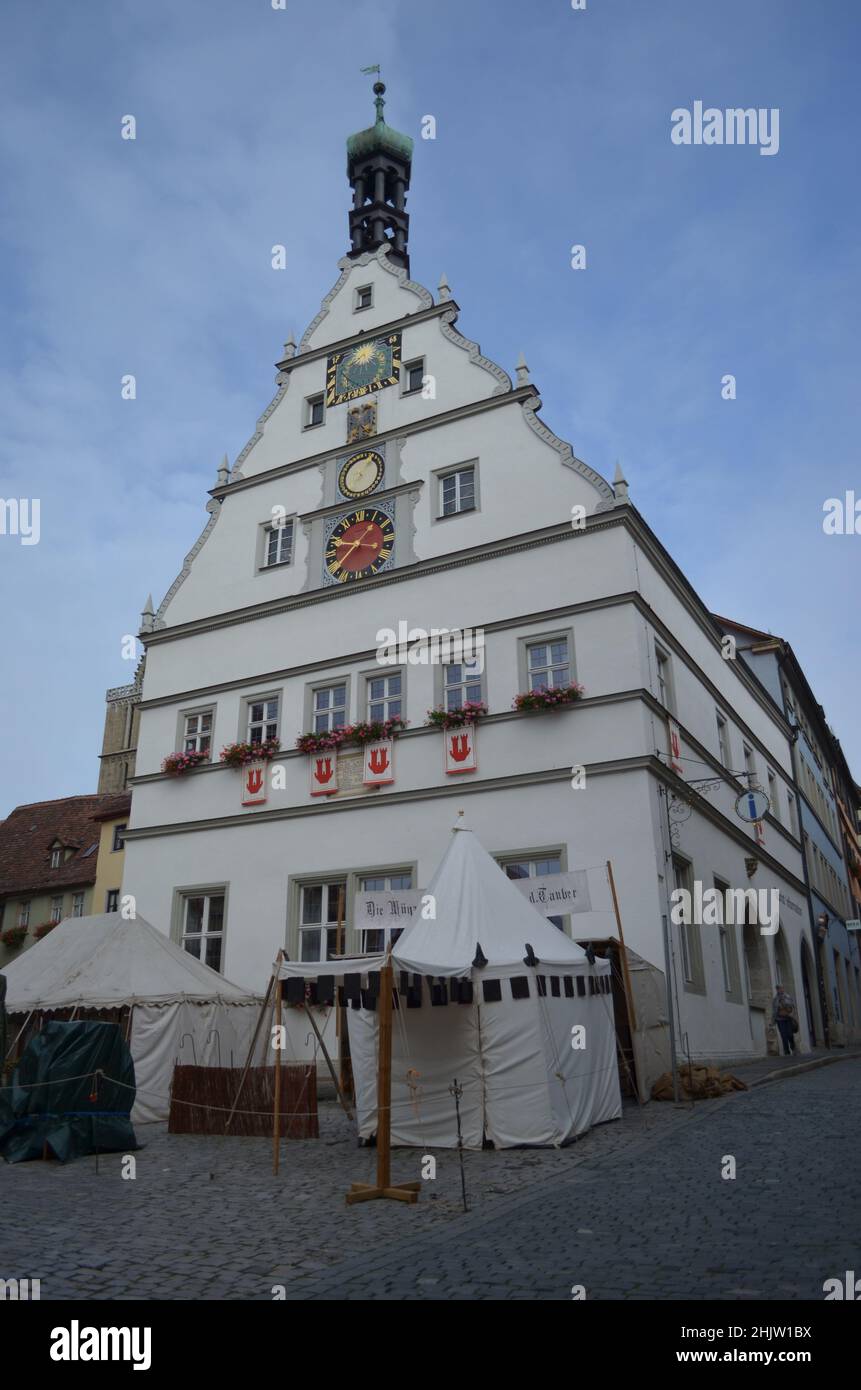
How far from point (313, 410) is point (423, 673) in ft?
24.9

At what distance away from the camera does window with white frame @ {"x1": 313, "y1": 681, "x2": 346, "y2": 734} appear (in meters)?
20.8

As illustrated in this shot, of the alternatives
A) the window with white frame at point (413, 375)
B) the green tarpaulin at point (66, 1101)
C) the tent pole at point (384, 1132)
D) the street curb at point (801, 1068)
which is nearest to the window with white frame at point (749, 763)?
the street curb at point (801, 1068)

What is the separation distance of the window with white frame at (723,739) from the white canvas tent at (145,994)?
1177 centimetres

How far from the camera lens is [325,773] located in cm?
2022

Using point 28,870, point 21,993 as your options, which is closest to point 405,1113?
point 21,993

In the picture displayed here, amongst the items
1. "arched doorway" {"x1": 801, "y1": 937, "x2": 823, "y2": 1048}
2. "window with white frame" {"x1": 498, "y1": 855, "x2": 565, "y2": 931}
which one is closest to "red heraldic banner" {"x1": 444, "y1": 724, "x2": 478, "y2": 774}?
"window with white frame" {"x1": 498, "y1": 855, "x2": 565, "y2": 931}

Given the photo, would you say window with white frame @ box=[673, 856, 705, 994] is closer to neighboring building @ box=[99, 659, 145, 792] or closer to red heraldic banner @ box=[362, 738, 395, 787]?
red heraldic banner @ box=[362, 738, 395, 787]

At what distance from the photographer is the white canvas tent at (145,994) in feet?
53.1

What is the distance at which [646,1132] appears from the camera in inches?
466

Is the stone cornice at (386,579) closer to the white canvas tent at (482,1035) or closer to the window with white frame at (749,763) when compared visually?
the white canvas tent at (482,1035)

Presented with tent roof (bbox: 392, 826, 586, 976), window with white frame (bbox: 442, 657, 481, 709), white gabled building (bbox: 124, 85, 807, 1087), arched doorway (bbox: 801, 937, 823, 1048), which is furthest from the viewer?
arched doorway (bbox: 801, 937, 823, 1048)

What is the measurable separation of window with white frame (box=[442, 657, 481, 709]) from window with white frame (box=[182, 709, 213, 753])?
567 centimetres

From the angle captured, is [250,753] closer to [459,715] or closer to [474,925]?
Result: [459,715]
